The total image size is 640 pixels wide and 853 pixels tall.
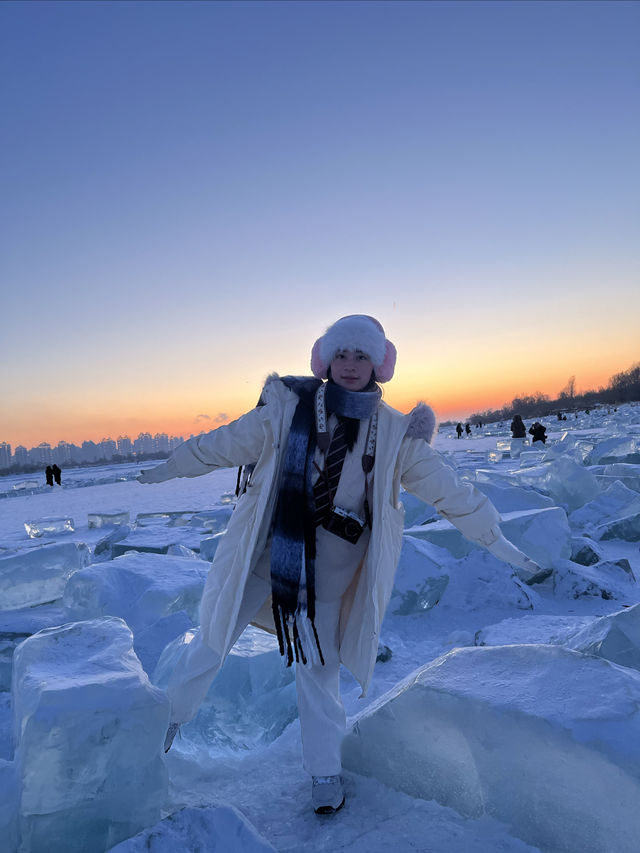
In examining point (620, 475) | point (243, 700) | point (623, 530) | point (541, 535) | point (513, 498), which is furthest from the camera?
point (620, 475)

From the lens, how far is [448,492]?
1758 mm

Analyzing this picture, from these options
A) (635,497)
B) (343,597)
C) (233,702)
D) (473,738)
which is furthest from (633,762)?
(635,497)

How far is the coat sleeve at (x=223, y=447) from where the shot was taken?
5.95ft

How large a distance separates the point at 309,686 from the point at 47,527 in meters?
7.57

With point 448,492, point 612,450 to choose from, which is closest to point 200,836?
point 448,492

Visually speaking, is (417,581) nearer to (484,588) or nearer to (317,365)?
(484,588)

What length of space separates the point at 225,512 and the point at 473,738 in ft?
19.4

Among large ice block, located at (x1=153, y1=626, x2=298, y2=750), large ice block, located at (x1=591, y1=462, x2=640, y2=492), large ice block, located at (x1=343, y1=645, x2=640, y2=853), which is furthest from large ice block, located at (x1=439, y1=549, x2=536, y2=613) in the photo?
large ice block, located at (x1=591, y1=462, x2=640, y2=492)

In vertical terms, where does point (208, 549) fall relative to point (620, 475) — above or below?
above

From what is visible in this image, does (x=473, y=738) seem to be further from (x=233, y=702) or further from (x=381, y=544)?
(x=233, y=702)

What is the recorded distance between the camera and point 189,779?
1782mm

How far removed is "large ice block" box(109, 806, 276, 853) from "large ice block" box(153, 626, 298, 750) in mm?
762

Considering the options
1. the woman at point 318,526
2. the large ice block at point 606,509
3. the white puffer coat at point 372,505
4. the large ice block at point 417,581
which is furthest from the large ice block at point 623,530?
the white puffer coat at point 372,505

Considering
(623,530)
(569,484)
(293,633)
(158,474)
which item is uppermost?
(158,474)
